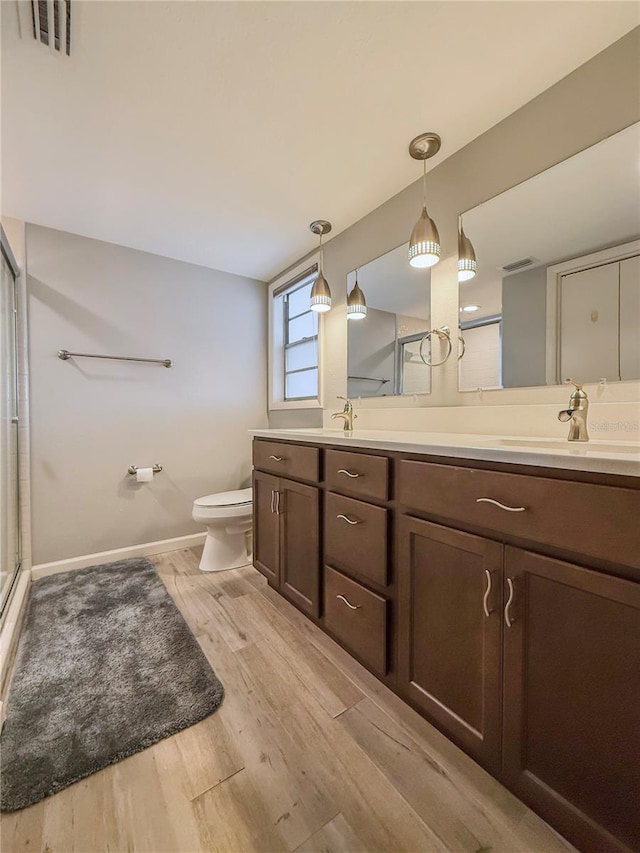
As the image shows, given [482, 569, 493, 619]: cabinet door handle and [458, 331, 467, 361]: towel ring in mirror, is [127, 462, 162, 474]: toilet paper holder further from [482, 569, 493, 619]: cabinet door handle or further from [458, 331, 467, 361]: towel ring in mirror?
[482, 569, 493, 619]: cabinet door handle

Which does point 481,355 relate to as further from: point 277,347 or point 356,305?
point 277,347

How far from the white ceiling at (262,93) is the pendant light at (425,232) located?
0.17 feet

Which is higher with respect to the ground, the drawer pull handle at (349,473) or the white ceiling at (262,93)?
the white ceiling at (262,93)

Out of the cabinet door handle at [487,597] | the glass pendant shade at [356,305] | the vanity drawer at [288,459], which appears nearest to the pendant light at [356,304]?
the glass pendant shade at [356,305]

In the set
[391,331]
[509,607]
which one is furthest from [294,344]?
[509,607]

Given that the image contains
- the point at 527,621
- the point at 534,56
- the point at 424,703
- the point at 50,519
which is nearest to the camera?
the point at 527,621

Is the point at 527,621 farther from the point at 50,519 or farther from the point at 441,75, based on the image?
the point at 50,519

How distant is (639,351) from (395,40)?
125 centimetres

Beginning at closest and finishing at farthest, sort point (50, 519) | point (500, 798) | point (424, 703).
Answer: point (500, 798)
point (424, 703)
point (50, 519)

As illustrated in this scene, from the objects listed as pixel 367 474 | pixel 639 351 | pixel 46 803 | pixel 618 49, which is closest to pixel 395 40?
pixel 618 49

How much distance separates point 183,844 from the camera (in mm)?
801

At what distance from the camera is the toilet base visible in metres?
2.24

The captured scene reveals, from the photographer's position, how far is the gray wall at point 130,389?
7.06 feet

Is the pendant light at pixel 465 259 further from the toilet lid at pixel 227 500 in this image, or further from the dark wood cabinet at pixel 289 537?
the toilet lid at pixel 227 500
